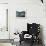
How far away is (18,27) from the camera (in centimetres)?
326

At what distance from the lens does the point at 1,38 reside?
3.27m

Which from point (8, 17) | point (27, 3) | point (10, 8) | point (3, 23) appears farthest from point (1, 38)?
point (27, 3)

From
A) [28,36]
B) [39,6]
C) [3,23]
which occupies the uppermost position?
[39,6]

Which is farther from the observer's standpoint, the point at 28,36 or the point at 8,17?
the point at 8,17

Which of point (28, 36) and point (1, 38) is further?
point (1, 38)

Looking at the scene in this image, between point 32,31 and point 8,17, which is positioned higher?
point 8,17

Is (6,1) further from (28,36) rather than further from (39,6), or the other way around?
(28,36)

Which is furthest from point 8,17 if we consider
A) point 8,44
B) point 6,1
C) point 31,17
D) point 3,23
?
point 8,44

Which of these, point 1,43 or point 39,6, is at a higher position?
point 39,6

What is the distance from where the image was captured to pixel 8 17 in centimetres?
327

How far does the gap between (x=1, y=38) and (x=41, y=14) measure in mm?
1335

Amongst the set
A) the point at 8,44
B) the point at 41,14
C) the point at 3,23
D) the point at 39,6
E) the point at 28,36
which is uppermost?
the point at 39,6

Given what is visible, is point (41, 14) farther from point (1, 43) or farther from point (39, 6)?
point (1, 43)

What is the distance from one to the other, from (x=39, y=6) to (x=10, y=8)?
2.72 feet
